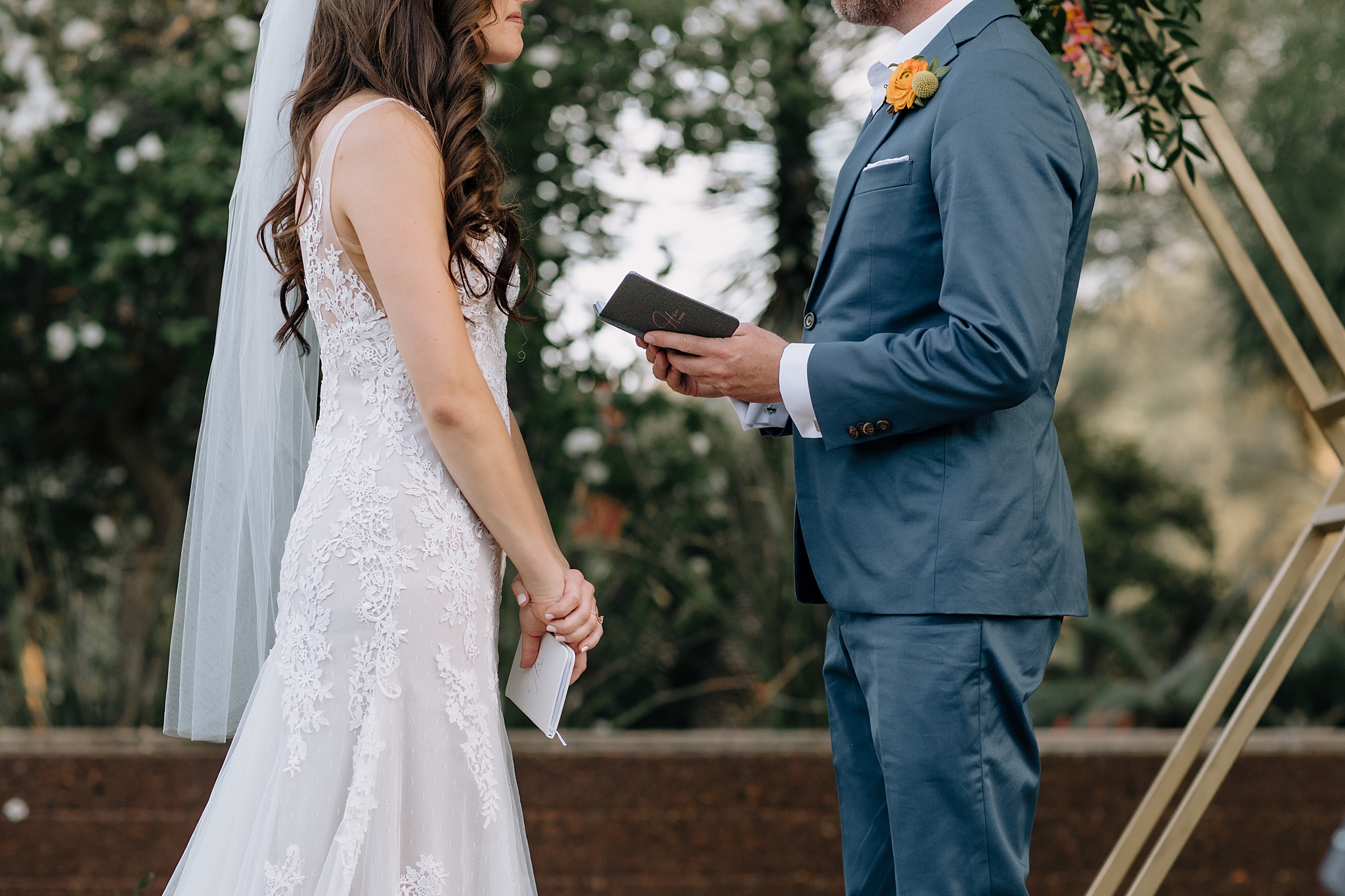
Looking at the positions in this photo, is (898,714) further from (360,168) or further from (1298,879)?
(1298,879)

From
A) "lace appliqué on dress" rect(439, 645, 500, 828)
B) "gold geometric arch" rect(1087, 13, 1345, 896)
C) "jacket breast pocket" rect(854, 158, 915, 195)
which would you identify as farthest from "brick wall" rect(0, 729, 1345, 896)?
"jacket breast pocket" rect(854, 158, 915, 195)

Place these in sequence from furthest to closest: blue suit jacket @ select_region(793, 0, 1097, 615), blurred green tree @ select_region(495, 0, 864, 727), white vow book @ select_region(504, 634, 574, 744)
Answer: blurred green tree @ select_region(495, 0, 864, 727)
white vow book @ select_region(504, 634, 574, 744)
blue suit jacket @ select_region(793, 0, 1097, 615)

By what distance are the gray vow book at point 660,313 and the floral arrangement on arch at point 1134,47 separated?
2.97ft

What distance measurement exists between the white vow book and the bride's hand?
14 mm

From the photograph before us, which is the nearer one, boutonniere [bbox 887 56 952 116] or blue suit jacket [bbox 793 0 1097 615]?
blue suit jacket [bbox 793 0 1097 615]

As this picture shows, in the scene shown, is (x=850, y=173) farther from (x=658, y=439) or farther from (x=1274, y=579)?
(x=658, y=439)

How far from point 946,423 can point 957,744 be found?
43 centimetres

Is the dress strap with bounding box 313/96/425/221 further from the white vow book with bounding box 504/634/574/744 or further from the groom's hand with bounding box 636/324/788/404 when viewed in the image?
the white vow book with bounding box 504/634/574/744

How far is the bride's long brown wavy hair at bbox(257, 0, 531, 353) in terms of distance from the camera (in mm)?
1637

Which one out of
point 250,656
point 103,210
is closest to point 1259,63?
point 103,210

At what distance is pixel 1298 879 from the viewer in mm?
3447

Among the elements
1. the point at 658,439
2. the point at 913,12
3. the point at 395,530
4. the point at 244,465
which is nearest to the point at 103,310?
the point at 658,439

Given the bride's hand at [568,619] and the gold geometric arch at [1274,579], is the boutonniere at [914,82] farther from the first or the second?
the bride's hand at [568,619]

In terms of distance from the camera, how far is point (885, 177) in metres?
1.56
